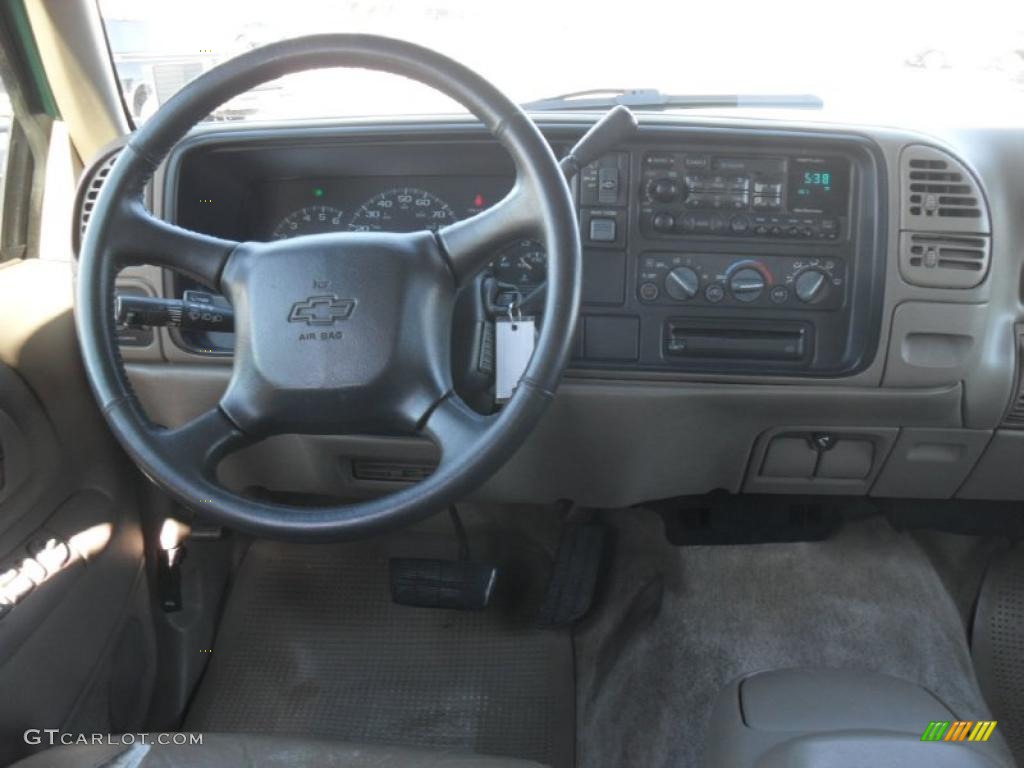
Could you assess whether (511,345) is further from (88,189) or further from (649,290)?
(88,189)

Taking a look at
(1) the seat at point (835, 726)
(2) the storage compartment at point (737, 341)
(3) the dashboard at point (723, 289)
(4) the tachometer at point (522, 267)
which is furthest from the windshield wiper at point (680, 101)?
(1) the seat at point (835, 726)

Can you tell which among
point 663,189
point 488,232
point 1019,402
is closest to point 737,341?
point 663,189

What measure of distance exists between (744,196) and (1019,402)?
66cm

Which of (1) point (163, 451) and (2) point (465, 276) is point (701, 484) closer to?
(2) point (465, 276)

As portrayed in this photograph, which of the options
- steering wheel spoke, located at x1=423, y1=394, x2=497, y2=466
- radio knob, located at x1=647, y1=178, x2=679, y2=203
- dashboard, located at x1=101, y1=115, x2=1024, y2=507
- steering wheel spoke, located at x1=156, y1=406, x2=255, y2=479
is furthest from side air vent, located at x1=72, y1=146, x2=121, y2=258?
radio knob, located at x1=647, y1=178, x2=679, y2=203

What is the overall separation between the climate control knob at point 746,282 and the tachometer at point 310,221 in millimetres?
807

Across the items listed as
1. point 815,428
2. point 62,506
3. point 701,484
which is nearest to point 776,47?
point 815,428

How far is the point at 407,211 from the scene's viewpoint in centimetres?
179

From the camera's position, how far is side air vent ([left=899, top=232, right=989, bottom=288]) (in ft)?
5.24

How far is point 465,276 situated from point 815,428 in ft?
2.84

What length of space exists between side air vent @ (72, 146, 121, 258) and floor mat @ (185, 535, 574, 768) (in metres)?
0.98

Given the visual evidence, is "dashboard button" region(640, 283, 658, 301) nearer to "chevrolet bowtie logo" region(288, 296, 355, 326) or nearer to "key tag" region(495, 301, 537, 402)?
"key tag" region(495, 301, 537, 402)

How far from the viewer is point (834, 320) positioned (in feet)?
5.64

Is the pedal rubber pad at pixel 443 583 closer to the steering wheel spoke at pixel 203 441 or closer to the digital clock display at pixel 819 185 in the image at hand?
the steering wheel spoke at pixel 203 441
